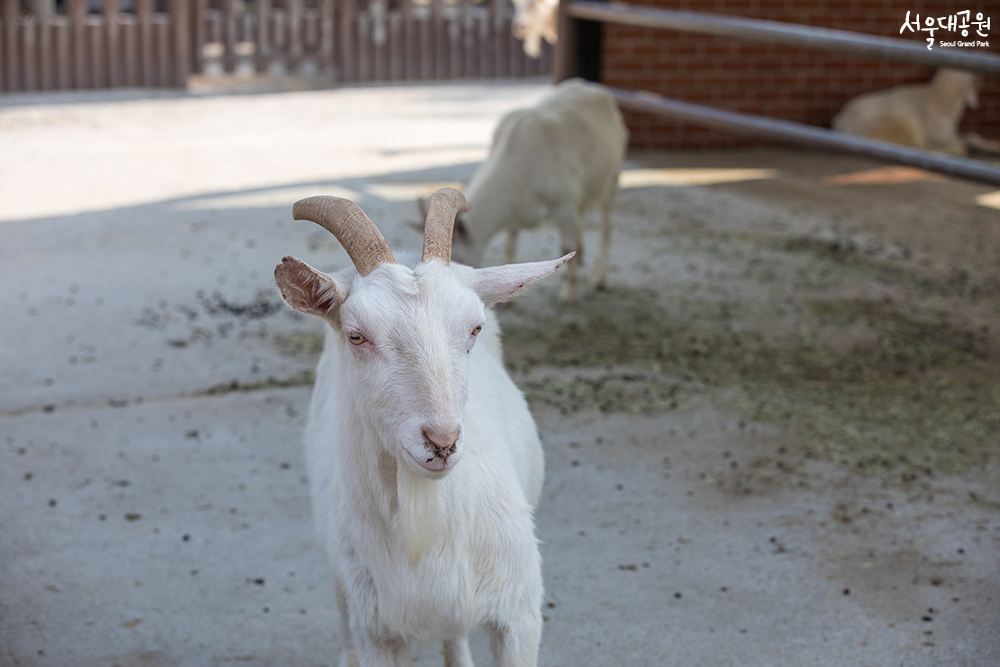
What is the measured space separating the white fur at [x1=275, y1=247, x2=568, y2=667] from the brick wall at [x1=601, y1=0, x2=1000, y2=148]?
878 cm

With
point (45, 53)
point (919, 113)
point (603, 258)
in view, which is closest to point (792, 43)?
point (603, 258)

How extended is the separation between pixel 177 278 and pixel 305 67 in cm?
926

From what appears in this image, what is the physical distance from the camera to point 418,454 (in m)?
2.07

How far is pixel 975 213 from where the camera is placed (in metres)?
8.67

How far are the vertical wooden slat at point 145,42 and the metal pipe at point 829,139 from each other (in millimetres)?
6576

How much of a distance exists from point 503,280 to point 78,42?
499 inches

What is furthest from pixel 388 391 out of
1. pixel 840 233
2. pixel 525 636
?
pixel 840 233

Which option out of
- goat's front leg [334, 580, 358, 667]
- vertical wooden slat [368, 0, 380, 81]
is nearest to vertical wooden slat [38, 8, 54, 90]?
vertical wooden slat [368, 0, 380, 81]

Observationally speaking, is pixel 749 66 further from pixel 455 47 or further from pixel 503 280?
pixel 503 280

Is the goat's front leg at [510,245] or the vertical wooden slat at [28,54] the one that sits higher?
the vertical wooden slat at [28,54]

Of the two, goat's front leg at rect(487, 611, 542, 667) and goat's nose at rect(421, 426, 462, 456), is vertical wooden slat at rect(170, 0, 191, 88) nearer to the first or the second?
goat's front leg at rect(487, 611, 542, 667)

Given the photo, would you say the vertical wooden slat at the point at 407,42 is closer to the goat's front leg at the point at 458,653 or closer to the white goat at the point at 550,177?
the white goat at the point at 550,177

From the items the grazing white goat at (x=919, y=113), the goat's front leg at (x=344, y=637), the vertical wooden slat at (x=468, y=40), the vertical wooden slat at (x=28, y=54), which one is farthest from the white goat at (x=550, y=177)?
the vertical wooden slat at (x=468, y=40)

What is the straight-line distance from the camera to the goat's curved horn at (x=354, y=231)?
88.1 inches
